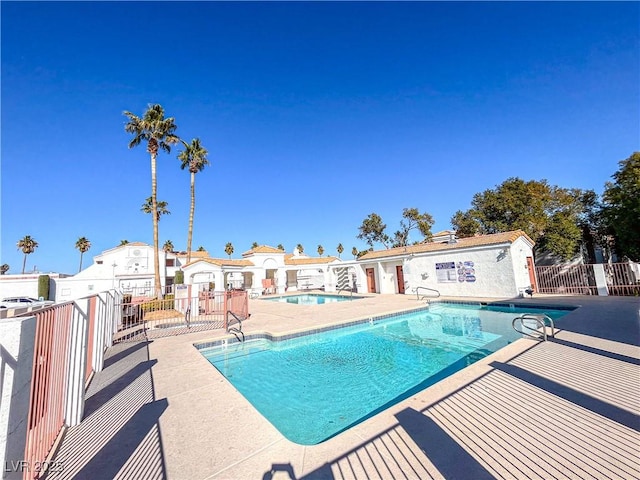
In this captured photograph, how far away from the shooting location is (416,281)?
2073cm

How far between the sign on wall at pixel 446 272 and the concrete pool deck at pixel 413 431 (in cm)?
1323

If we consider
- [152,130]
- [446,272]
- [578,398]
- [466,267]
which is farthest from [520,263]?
[152,130]

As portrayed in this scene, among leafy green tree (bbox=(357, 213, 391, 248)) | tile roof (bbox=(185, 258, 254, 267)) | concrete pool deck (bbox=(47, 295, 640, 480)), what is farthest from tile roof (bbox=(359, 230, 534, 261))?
leafy green tree (bbox=(357, 213, 391, 248))

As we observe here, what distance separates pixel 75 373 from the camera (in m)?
3.92

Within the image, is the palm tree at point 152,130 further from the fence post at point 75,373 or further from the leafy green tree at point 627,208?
the leafy green tree at point 627,208

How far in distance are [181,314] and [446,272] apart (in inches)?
676

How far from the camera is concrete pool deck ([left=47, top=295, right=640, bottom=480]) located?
8.63 feet

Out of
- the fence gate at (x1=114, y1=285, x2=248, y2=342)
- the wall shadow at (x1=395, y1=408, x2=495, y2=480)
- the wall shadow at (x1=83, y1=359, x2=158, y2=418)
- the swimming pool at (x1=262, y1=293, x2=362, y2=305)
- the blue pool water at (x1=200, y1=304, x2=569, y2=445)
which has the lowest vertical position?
the blue pool water at (x1=200, y1=304, x2=569, y2=445)

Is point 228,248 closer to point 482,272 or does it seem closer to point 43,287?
point 43,287

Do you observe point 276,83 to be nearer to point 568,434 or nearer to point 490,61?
point 490,61

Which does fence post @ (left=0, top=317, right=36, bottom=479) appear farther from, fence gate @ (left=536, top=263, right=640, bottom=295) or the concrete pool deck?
fence gate @ (left=536, top=263, right=640, bottom=295)

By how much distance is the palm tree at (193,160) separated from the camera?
2612cm

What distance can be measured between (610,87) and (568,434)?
17.5 metres

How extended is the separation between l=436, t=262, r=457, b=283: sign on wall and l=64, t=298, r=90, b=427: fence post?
64.4 feet
